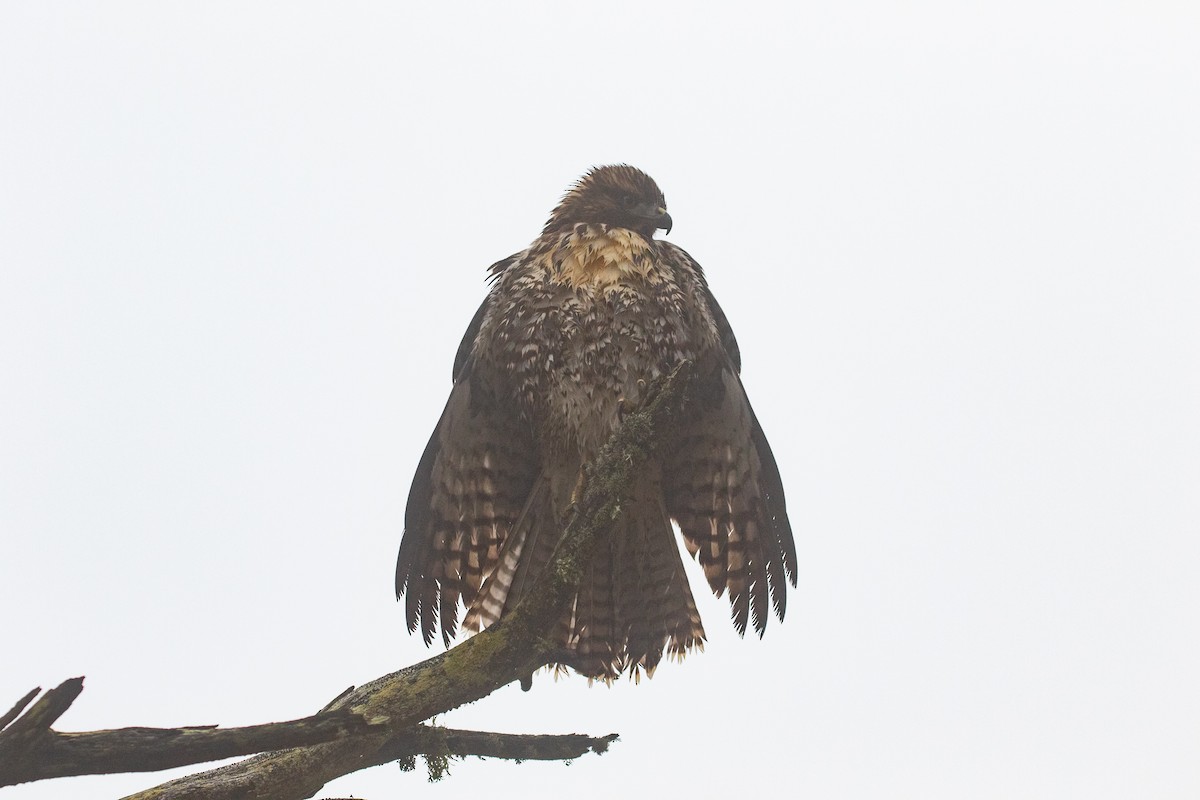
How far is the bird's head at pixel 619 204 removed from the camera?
729 cm

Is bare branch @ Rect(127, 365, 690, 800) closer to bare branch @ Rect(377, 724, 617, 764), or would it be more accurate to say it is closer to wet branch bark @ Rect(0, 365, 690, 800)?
wet branch bark @ Rect(0, 365, 690, 800)

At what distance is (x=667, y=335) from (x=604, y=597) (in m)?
1.39

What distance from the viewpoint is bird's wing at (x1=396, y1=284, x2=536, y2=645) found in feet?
20.3

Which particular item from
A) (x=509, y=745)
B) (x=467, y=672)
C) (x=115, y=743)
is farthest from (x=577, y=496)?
(x=115, y=743)

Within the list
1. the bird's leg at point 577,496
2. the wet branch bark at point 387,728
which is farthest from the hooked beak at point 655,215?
the bird's leg at point 577,496

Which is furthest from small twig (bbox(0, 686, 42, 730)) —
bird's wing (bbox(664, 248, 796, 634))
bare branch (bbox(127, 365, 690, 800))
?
bird's wing (bbox(664, 248, 796, 634))

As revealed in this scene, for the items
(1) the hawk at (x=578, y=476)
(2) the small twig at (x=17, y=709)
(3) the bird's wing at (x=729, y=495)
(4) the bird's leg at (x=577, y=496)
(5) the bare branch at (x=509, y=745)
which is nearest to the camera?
(2) the small twig at (x=17, y=709)

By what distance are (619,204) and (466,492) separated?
2097mm

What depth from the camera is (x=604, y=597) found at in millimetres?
6289

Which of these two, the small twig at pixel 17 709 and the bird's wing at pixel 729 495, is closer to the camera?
the small twig at pixel 17 709

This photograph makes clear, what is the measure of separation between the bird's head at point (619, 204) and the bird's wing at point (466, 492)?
130 cm

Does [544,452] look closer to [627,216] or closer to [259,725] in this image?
[627,216]

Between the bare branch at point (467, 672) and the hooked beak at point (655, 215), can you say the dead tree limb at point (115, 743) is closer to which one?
the bare branch at point (467, 672)

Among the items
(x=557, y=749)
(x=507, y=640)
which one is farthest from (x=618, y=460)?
(x=557, y=749)
